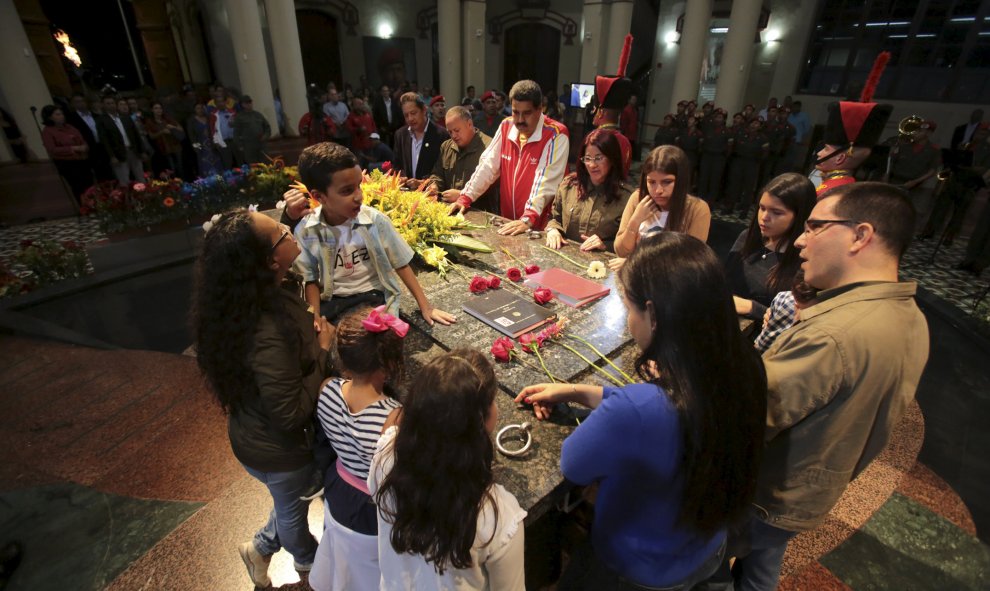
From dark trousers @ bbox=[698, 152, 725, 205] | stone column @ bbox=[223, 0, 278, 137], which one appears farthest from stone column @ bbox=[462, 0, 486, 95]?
dark trousers @ bbox=[698, 152, 725, 205]

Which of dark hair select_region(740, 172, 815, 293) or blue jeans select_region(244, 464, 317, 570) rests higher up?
dark hair select_region(740, 172, 815, 293)

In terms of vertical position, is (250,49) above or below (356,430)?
above

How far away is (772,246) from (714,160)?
701 cm

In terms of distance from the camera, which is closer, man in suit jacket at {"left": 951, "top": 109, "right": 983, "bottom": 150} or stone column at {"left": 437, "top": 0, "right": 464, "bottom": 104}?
man in suit jacket at {"left": 951, "top": 109, "right": 983, "bottom": 150}

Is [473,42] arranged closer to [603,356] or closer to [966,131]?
[966,131]

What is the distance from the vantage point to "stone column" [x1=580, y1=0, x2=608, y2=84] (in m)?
11.8

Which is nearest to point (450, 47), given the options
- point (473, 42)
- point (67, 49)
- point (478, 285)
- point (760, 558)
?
point (473, 42)

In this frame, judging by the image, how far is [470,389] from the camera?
1.13 meters

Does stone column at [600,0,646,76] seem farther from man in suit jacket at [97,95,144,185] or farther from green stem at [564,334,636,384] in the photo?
green stem at [564,334,636,384]

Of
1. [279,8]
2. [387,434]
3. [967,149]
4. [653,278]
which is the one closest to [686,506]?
[653,278]

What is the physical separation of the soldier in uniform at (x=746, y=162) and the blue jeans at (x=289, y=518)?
26.5 feet

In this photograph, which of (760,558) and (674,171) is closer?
(760,558)

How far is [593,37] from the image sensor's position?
12.1m

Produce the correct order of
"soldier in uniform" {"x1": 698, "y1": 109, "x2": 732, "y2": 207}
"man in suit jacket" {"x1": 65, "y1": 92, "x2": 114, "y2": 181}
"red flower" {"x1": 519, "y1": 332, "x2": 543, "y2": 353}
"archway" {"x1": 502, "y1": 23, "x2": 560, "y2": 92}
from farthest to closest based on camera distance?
1. "archway" {"x1": 502, "y1": 23, "x2": 560, "y2": 92}
2. "soldier in uniform" {"x1": 698, "y1": 109, "x2": 732, "y2": 207}
3. "man in suit jacket" {"x1": 65, "y1": 92, "x2": 114, "y2": 181}
4. "red flower" {"x1": 519, "y1": 332, "x2": 543, "y2": 353}
